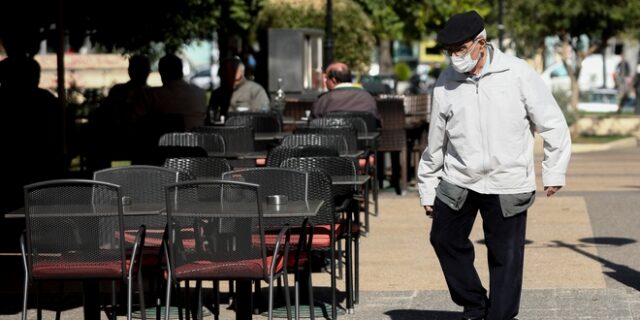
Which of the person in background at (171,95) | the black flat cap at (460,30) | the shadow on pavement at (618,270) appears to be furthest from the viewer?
the person in background at (171,95)

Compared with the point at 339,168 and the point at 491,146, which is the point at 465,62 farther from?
the point at 339,168

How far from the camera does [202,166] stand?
31.7 ft

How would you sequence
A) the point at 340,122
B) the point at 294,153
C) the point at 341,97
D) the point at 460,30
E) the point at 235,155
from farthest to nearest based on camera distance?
the point at 341,97 < the point at 340,122 < the point at 235,155 < the point at 294,153 < the point at 460,30

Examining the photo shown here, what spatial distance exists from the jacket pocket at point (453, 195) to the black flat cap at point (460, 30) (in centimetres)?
78

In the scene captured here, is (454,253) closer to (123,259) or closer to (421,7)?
(123,259)

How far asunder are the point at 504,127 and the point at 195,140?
503 centimetres

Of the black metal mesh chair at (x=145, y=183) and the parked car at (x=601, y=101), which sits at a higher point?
the black metal mesh chair at (x=145, y=183)

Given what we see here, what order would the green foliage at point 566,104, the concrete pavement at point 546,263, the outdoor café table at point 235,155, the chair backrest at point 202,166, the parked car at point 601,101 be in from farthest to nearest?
the parked car at point 601,101 < the green foliage at point 566,104 < the outdoor café table at point 235,155 < the chair backrest at point 202,166 < the concrete pavement at point 546,263

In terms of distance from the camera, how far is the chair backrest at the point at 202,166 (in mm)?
9633

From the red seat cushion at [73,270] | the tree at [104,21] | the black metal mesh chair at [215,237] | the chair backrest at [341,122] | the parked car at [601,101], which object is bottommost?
the parked car at [601,101]

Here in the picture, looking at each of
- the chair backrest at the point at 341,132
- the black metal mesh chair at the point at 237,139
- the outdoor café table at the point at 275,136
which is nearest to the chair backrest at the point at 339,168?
the chair backrest at the point at 341,132

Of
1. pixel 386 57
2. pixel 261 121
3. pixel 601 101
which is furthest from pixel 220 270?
pixel 386 57

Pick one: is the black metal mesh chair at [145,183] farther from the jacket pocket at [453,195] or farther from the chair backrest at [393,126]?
the chair backrest at [393,126]

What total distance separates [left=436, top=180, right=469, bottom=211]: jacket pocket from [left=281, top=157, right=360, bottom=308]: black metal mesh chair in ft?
4.70
